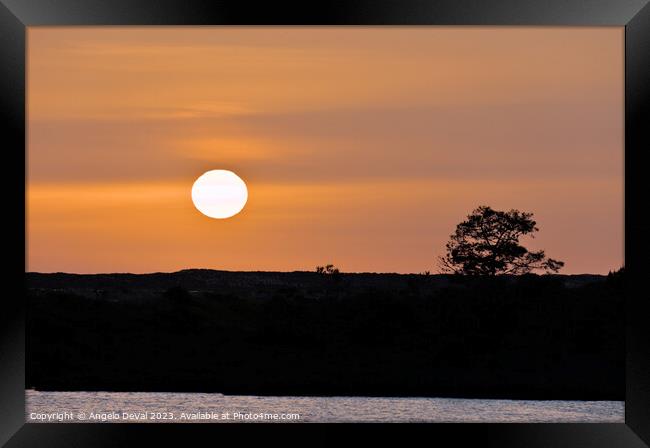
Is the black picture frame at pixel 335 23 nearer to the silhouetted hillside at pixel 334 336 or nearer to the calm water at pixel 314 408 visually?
the calm water at pixel 314 408

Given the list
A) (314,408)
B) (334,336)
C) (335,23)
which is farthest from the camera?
(334,336)

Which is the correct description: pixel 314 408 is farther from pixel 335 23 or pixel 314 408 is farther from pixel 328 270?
pixel 335 23

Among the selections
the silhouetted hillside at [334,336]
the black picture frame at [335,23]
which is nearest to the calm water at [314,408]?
the silhouetted hillside at [334,336]

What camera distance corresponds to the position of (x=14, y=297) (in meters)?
2.71

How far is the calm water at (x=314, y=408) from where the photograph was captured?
54.2 feet

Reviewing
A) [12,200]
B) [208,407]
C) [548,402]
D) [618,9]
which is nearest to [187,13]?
[12,200]

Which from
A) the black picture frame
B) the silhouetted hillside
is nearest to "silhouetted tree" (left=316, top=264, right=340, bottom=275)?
the silhouetted hillside

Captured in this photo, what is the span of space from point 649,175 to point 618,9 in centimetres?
51

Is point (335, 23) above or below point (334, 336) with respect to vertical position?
above

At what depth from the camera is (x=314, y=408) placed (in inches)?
673

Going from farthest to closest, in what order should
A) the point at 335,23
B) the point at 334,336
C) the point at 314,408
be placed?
1. the point at 334,336
2. the point at 314,408
3. the point at 335,23

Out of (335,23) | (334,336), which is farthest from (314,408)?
(335,23)

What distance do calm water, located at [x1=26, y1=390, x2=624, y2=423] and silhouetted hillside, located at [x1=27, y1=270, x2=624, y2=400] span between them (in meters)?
0.36

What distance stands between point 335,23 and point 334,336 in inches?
691
